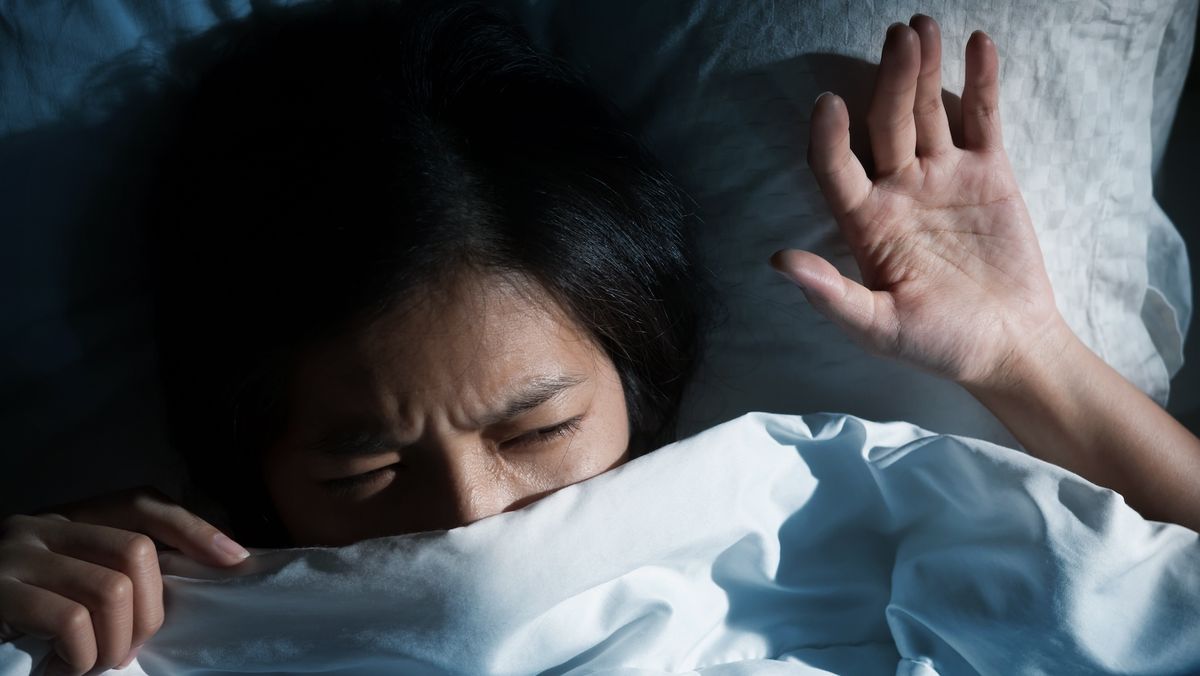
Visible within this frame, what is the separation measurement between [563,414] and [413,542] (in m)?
0.15

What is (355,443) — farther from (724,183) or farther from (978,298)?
(978,298)

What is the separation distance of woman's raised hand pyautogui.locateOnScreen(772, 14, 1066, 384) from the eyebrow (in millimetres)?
233

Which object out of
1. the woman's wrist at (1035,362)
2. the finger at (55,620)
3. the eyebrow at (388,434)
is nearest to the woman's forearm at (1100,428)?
the woman's wrist at (1035,362)

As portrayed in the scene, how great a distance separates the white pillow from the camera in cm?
93

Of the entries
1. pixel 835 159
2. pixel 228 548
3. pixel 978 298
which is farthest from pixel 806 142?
pixel 228 548

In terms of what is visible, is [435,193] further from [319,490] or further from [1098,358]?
[1098,358]

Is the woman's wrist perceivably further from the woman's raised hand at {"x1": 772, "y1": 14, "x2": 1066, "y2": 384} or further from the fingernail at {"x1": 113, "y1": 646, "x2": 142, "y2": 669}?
the fingernail at {"x1": 113, "y1": 646, "x2": 142, "y2": 669}

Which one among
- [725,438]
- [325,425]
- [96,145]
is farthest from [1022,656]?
[96,145]

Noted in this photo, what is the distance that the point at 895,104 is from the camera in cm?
86

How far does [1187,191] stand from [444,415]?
1033 millimetres

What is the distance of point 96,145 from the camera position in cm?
97

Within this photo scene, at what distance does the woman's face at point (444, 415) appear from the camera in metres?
0.79

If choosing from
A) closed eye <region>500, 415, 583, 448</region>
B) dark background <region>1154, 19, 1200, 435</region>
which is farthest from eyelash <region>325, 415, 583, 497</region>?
dark background <region>1154, 19, 1200, 435</region>

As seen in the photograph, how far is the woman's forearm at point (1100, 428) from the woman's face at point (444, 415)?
1.32ft
